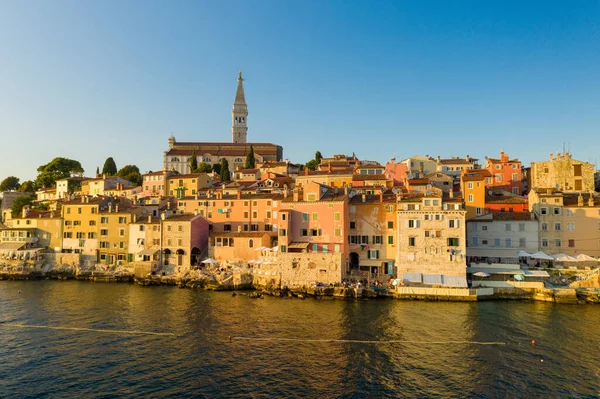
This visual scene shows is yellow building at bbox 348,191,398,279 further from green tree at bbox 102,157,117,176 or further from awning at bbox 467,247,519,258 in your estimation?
green tree at bbox 102,157,117,176

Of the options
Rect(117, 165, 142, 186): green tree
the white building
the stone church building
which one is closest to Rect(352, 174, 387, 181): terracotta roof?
the white building

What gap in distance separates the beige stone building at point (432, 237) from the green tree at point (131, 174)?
8513 cm

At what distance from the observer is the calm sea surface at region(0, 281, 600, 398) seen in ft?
79.1

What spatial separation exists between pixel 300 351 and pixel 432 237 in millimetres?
25767

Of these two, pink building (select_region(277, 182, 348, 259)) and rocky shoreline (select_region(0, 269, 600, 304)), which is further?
pink building (select_region(277, 182, 348, 259))

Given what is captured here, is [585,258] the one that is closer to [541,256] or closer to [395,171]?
[541,256]

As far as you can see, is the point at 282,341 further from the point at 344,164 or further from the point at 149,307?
the point at 344,164

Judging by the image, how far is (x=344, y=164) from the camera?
8988 cm

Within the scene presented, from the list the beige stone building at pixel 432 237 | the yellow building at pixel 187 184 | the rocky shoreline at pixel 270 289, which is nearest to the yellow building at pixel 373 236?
the beige stone building at pixel 432 237

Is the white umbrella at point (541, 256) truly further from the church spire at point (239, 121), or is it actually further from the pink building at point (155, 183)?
the church spire at point (239, 121)

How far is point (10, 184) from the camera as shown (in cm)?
12031

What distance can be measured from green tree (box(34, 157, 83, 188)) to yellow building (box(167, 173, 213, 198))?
46.0 m

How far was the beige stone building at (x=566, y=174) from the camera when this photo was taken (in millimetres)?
65250

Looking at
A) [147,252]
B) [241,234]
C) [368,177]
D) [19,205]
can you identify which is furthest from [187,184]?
[19,205]
